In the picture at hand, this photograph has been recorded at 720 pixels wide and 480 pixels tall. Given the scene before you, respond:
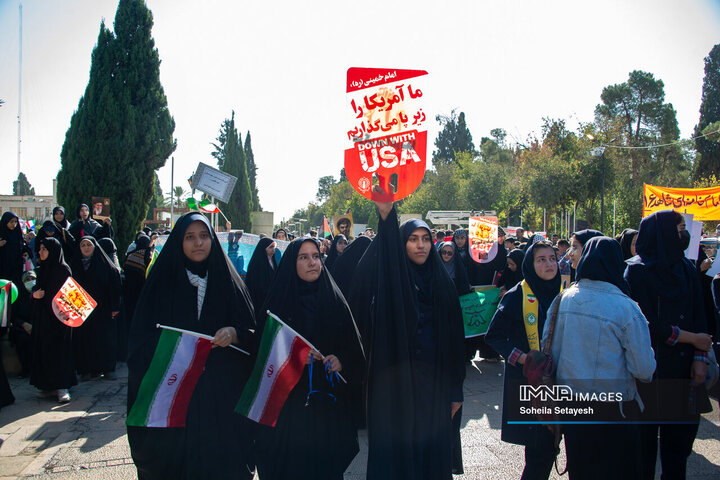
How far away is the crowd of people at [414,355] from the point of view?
246 cm

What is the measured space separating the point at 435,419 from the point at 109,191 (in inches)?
503

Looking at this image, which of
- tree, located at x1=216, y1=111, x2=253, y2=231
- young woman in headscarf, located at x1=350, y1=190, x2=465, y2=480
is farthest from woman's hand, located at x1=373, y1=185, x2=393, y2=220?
tree, located at x1=216, y1=111, x2=253, y2=231

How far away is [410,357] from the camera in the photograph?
8.64 ft

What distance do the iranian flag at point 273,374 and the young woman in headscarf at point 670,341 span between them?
6.58ft

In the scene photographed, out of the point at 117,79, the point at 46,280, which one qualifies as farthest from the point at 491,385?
the point at 117,79

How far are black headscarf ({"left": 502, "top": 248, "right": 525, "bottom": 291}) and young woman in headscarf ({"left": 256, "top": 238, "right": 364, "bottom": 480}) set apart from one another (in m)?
3.97

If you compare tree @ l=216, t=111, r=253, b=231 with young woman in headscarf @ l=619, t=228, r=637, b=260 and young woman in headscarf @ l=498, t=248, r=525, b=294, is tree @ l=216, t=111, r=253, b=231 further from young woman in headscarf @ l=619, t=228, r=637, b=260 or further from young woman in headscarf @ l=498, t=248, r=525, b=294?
young woman in headscarf @ l=619, t=228, r=637, b=260

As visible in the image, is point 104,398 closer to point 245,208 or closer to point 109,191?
point 109,191

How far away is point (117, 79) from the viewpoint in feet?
44.2

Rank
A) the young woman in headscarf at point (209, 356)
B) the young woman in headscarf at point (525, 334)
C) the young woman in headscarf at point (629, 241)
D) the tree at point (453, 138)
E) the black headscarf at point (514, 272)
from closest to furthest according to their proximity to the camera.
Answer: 1. the young woman in headscarf at point (209, 356)
2. the young woman in headscarf at point (525, 334)
3. the young woman in headscarf at point (629, 241)
4. the black headscarf at point (514, 272)
5. the tree at point (453, 138)

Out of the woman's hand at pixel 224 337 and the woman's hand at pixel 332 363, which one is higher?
the woman's hand at pixel 224 337

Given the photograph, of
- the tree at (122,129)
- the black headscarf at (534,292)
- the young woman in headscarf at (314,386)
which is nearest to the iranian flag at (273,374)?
the young woman in headscarf at (314,386)

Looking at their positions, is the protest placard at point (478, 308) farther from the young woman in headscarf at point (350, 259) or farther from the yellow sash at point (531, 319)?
the yellow sash at point (531, 319)

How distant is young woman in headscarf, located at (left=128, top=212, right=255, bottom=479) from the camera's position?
2684mm
